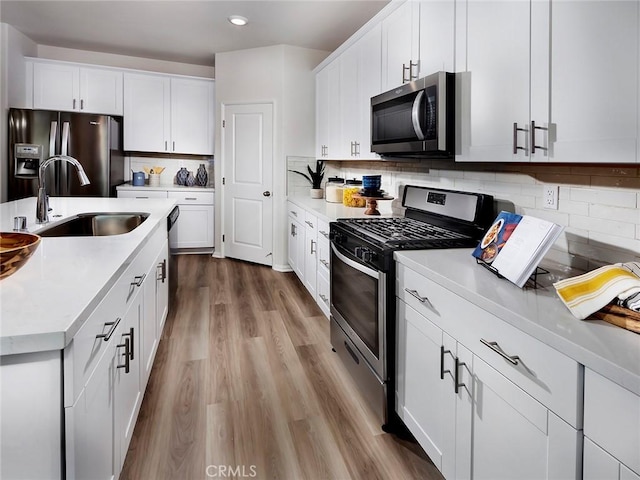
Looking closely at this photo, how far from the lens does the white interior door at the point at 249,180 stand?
4.94 m

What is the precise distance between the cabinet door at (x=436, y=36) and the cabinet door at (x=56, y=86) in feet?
14.8

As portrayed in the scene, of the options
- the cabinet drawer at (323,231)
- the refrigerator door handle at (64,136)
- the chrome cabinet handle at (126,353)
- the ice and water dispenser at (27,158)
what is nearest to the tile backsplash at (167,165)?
the refrigerator door handle at (64,136)

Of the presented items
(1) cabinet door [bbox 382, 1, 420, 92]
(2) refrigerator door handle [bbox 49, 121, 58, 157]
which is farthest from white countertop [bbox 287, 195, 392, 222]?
(2) refrigerator door handle [bbox 49, 121, 58, 157]

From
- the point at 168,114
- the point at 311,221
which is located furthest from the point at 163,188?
the point at 311,221

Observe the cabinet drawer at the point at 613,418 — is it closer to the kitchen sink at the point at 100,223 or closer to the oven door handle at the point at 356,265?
the oven door handle at the point at 356,265

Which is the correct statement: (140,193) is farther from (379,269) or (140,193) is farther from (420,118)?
(379,269)

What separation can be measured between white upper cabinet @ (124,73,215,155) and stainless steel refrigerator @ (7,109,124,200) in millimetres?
465

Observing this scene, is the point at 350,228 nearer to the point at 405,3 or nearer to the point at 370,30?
the point at 405,3

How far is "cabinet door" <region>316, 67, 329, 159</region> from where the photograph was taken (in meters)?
4.23

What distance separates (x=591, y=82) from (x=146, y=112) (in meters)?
5.27

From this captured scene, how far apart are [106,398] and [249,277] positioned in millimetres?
3321

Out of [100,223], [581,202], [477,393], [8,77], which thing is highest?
[8,77]

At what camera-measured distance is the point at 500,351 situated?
46.1 inches

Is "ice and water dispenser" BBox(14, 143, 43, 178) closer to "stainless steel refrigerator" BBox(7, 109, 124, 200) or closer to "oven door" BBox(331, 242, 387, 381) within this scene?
"stainless steel refrigerator" BBox(7, 109, 124, 200)
